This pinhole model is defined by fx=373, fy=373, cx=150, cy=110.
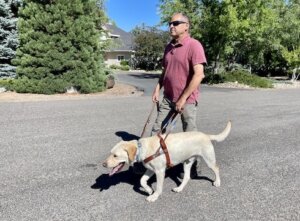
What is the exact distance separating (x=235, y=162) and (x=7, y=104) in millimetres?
8640

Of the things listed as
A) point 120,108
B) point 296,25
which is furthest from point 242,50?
point 120,108

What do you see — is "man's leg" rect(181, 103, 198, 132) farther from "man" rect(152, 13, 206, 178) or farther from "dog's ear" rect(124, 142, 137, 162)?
"dog's ear" rect(124, 142, 137, 162)

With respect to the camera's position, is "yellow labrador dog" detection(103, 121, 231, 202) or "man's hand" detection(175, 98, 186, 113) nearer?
"yellow labrador dog" detection(103, 121, 231, 202)

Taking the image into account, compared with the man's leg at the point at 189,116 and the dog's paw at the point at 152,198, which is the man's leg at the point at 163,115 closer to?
the man's leg at the point at 189,116

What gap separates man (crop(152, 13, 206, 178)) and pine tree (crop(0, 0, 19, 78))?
14089 millimetres

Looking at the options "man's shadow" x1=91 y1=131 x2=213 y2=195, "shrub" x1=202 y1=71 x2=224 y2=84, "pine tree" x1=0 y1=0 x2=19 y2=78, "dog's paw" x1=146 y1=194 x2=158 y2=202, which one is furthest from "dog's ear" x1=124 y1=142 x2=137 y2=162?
"shrub" x1=202 y1=71 x2=224 y2=84

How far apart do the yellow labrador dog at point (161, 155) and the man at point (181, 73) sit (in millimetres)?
411

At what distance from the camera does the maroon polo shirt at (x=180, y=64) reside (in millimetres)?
4598

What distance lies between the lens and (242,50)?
1076 inches

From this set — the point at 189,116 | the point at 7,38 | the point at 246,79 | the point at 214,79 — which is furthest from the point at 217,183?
the point at 214,79

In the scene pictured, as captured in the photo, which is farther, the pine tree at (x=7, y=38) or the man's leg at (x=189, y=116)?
the pine tree at (x=7, y=38)

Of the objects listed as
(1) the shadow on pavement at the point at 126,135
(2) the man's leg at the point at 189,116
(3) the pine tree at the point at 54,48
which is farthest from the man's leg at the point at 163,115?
(3) the pine tree at the point at 54,48

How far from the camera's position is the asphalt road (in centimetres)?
421

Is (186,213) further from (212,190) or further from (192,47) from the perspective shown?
(192,47)
